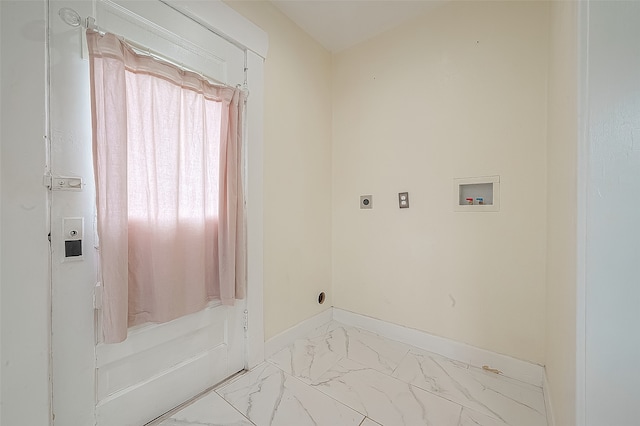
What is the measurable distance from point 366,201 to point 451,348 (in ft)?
4.12

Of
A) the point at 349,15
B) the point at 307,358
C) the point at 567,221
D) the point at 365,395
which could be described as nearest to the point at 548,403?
the point at 365,395

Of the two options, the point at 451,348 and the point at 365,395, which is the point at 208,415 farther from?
the point at 451,348

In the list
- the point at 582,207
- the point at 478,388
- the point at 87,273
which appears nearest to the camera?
the point at 582,207

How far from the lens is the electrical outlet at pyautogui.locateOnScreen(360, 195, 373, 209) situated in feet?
7.07

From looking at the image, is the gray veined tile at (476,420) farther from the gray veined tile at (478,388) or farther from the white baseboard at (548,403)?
the white baseboard at (548,403)

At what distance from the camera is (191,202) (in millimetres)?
1335

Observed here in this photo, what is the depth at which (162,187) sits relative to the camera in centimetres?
122

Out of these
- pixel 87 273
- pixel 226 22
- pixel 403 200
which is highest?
pixel 226 22

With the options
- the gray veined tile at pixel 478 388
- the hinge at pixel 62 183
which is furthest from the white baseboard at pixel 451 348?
the hinge at pixel 62 183

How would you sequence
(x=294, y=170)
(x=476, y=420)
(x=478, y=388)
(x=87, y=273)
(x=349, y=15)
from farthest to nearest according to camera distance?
(x=294, y=170) < (x=349, y=15) < (x=478, y=388) < (x=476, y=420) < (x=87, y=273)

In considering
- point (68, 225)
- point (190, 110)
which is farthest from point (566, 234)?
point (68, 225)

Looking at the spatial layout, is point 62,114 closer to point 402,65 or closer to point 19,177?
point 19,177

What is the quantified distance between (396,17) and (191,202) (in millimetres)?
2024

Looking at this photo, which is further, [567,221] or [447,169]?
[447,169]
